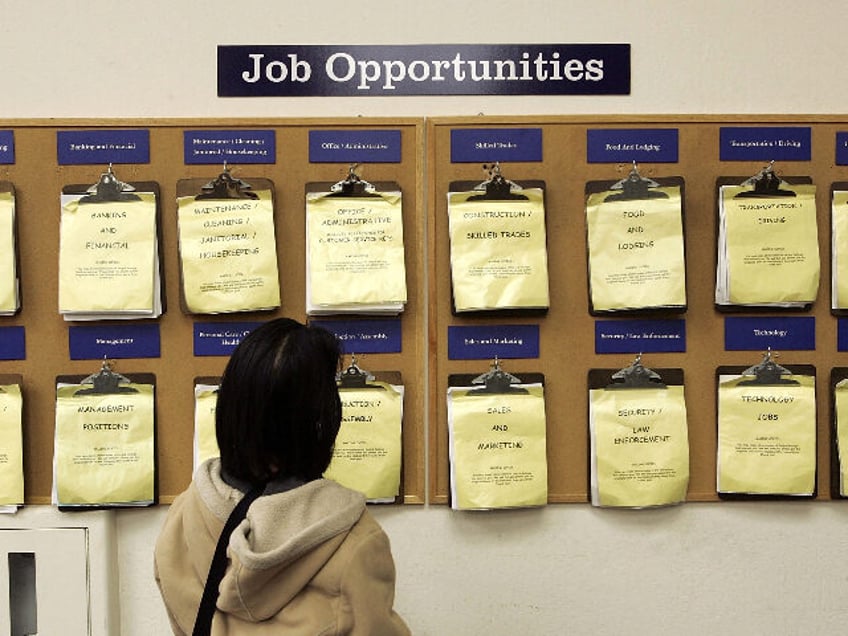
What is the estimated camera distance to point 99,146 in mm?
1261

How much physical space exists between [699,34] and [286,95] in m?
0.71

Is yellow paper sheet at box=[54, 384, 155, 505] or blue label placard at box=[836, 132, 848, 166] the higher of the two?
blue label placard at box=[836, 132, 848, 166]

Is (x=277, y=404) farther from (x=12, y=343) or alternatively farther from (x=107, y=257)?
(x=12, y=343)

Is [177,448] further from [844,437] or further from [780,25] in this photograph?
[780,25]

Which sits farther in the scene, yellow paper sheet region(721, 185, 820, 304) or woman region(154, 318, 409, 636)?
yellow paper sheet region(721, 185, 820, 304)

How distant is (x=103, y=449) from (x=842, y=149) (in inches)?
53.1

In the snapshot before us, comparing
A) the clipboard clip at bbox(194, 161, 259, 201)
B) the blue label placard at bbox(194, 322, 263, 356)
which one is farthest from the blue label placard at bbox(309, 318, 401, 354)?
the clipboard clip at bbox(194, 161, 259, 201)

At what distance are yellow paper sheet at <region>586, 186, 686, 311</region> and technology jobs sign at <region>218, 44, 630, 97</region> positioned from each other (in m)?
0.22

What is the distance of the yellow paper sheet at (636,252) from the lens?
1.26 metres

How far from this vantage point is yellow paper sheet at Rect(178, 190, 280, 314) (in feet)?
4.08

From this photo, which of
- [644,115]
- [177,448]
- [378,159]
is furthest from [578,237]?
[177,448]

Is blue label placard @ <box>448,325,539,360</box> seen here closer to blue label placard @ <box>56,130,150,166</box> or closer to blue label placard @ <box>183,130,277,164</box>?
blue label placard @ <box>183,130,277,164</box>

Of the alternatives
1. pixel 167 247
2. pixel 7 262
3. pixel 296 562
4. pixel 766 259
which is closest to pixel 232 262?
pixel 167 247

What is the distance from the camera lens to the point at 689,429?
1292 millimetres
